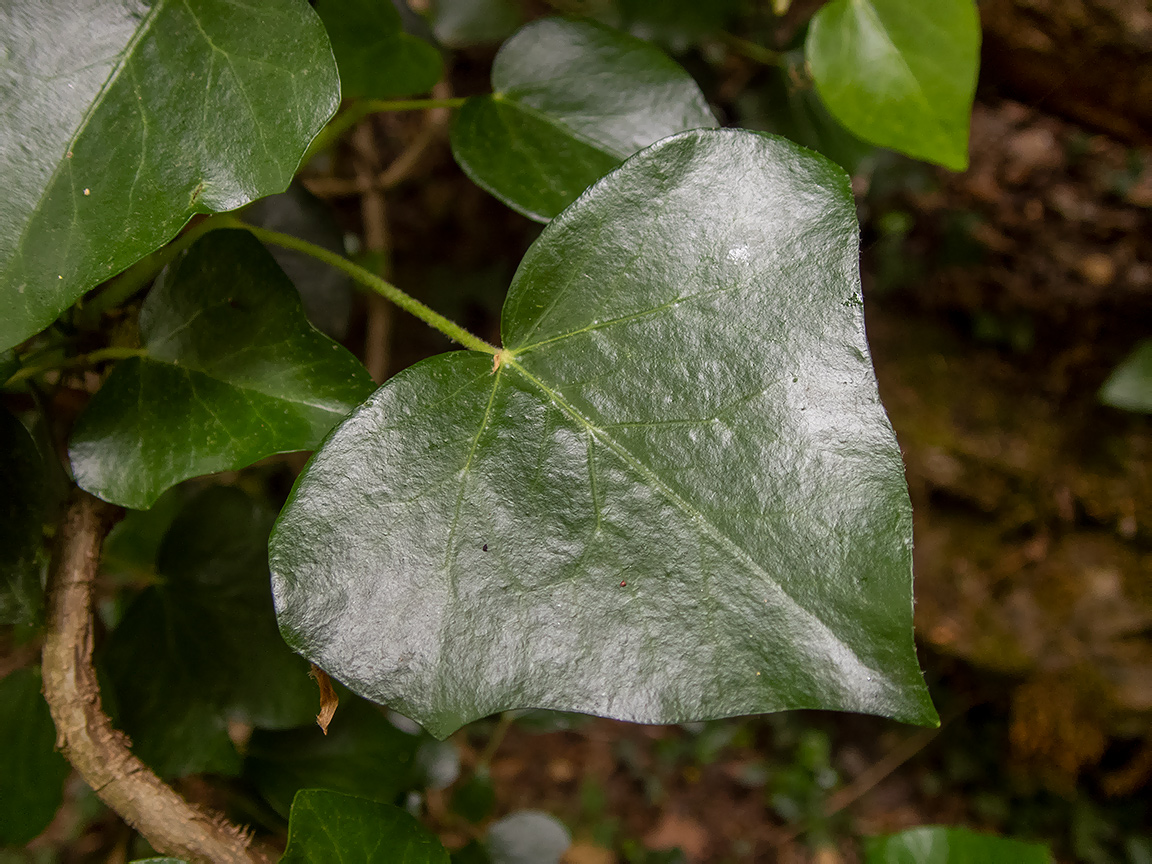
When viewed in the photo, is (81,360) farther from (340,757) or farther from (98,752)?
(340,757)

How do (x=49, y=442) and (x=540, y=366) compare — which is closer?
(x=540, y=366)

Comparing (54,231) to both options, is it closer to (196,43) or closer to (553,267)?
(196,43)

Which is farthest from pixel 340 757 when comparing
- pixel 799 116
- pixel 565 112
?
pixel 799 116

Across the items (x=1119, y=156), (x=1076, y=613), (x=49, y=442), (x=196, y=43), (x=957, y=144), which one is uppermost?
(x=196, y=43)

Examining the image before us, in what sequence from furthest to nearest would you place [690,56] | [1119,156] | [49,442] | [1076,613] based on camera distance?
[1076,613], [1119,156], [690,56], [49,442]

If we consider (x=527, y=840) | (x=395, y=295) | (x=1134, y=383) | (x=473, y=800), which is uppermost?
(x=395, y=295)

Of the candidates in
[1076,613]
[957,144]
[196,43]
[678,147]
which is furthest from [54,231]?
[1076,613]

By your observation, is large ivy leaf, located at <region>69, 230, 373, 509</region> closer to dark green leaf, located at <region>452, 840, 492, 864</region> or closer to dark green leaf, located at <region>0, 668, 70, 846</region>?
dark green leaf, located at <region>0, 668, 70, 846</region>

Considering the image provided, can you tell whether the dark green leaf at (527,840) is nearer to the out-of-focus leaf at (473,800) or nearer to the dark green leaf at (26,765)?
the out-of-focus leaf at (473,800)
